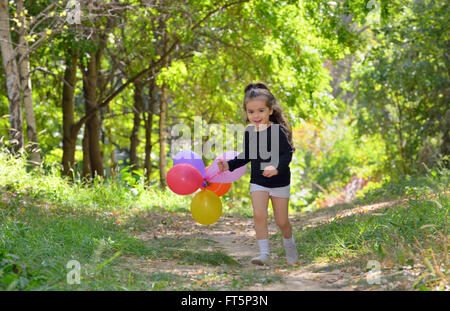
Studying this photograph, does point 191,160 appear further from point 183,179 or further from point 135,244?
point 135,244

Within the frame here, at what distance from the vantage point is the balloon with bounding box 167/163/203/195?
593 centimetres

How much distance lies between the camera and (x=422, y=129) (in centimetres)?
1395

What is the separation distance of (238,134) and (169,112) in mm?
6146

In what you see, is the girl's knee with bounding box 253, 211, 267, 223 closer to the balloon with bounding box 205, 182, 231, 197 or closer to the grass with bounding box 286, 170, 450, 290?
the grass with bounding box 286, 170, 450, 290

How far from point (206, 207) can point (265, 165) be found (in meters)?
0.93

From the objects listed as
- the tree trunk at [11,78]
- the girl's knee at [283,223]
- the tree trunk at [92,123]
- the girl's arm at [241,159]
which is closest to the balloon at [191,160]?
the girl's arm at [241,159]

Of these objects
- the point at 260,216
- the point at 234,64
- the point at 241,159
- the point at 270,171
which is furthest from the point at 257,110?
the point at 234,64

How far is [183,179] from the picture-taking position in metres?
5.92

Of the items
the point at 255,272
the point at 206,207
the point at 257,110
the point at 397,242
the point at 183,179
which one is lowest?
the point at 255,272

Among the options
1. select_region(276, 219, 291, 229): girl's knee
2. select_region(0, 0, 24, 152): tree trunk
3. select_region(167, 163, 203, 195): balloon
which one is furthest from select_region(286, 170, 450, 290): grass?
select_region(0, 0, 24, 152): tree trunk

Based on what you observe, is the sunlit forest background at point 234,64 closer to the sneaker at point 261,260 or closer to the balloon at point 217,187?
the balloon at point 217,187

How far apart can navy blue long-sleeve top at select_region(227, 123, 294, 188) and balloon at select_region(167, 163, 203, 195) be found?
647 mm
